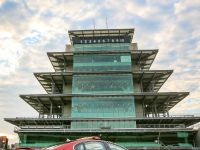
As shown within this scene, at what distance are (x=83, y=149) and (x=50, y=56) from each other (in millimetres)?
52723

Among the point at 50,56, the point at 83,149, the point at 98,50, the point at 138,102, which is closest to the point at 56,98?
the point at 50,56

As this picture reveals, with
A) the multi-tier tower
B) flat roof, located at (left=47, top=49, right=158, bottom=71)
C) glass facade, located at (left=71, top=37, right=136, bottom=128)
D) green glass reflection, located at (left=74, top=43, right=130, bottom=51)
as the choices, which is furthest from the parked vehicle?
green glass reflection, located at (left=74, top=43, right=130, bottom=51)

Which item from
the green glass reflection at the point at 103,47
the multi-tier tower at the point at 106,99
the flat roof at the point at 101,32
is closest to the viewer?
the multi-tier tower at the point at 106,99

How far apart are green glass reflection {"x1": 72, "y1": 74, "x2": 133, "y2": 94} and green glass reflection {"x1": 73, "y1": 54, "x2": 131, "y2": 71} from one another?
1486 millimetres

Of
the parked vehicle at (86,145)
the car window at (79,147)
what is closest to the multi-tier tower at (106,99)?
the parked vehicle at (86,145)

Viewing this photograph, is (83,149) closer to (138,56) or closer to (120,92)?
(120,92)

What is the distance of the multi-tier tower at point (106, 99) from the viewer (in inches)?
2035

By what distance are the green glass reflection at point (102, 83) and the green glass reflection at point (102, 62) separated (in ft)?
4.88

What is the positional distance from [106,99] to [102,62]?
7.76 m

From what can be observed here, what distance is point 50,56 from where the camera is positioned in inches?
2339

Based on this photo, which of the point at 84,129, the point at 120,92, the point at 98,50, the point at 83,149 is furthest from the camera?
the point at 98,50

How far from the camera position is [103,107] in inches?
2103

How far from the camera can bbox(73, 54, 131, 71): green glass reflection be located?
2231 inches

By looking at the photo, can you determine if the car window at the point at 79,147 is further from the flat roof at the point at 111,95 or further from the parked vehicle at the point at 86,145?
the flat roof at the point at 111,95
